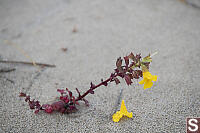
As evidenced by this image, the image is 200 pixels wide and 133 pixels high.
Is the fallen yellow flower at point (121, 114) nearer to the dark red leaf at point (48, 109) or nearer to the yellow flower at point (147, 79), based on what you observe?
the yellow flower at point (147, 79)

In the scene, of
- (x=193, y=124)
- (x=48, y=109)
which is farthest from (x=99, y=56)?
(x=193, y=124)

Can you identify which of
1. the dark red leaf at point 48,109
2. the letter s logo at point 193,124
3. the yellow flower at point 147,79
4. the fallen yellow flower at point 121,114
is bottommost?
the dark red leaf at point 48,109

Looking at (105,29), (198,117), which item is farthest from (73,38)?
(198,117)

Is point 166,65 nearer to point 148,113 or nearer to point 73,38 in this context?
point 148,113

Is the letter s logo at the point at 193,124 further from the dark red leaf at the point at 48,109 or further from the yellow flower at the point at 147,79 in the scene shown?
the dark red leaf at the point at 48,109

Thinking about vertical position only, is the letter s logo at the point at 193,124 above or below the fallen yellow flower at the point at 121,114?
above

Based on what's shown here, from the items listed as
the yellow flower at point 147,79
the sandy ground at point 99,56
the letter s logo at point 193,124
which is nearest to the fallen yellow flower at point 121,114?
the sandy ground at point 99,56

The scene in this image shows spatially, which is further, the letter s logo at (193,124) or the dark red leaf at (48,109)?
the dark red leaf at (48,109)

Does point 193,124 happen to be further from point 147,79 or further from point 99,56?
point 99,56

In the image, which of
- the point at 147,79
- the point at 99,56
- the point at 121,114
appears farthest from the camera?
the point at 99,56

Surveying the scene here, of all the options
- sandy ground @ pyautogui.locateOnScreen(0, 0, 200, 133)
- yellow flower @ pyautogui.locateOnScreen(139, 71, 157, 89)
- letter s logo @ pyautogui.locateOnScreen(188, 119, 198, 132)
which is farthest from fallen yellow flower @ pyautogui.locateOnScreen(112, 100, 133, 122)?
letter s logo @ pyautogui.locateOnScreen(188, 119, 198, 132)
